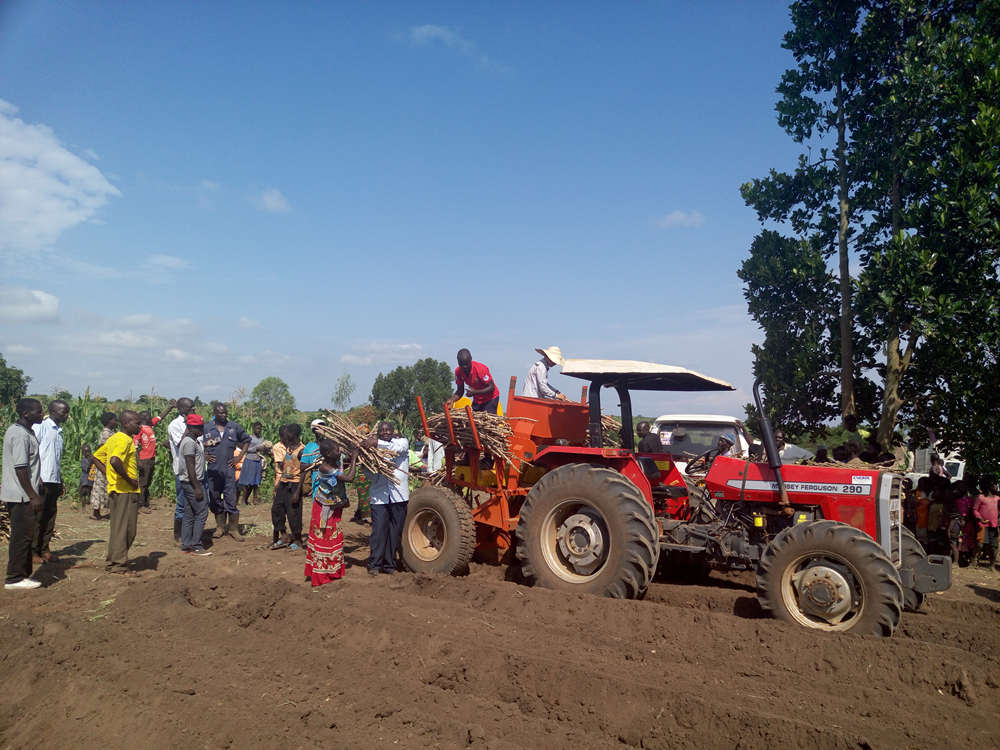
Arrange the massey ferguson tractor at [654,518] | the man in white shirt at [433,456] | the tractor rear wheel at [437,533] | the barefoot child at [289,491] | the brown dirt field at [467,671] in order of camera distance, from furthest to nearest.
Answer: the man in white shirt at [433,456]
the barefoot child at [289,491]
the tractor rear wheel at [437,533]
the massey ferguson tractor at [654,518]
the brown dirt field at [467,671]

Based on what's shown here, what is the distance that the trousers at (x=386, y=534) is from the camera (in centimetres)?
781

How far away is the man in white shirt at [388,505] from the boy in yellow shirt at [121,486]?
273 centimetres

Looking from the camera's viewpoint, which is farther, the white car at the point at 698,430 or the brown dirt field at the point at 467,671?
the white car at the point at 698,430

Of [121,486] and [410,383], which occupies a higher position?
[410,383]

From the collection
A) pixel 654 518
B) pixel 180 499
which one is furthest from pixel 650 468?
pixel 180 499

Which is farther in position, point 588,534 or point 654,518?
point 588,534

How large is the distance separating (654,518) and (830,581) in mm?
1589

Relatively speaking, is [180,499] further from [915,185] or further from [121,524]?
[915,185]

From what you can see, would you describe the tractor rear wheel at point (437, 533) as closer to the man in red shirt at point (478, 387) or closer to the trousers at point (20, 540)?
the man in red shirt at point (478, 387)

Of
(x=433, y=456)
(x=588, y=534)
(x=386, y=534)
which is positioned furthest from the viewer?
(x=433, y=456)

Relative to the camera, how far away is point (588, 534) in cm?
672

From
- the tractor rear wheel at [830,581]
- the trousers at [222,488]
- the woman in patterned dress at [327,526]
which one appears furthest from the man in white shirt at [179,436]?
the tractor rear wheel at [830,581]

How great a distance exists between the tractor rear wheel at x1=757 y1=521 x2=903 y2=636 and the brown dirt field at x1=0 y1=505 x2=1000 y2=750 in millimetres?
249

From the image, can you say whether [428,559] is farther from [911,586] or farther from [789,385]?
[789,385]
